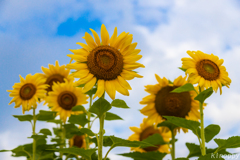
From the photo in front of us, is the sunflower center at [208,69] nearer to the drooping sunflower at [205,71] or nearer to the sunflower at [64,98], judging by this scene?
the drooping sunflower at [205,71]

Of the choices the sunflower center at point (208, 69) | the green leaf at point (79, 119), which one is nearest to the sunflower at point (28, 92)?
the green leaf at point (79, 119)

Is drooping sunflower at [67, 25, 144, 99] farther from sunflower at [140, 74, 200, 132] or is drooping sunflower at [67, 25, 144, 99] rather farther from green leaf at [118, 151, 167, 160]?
sunflower at [140, 74, 200, 132]

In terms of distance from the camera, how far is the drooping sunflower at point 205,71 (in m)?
3.70

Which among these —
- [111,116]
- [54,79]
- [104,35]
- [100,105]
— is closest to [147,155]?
[111,116]

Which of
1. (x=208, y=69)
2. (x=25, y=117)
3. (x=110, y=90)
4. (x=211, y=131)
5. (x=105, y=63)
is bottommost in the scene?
(x=211, y=131)

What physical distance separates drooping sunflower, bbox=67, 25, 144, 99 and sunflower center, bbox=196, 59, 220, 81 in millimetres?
1176

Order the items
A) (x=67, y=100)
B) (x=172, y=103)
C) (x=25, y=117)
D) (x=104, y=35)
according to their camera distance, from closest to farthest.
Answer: (x=104, y=35) < (x=172, y=103) < (x=25, y=117) < (x=67, y=100)

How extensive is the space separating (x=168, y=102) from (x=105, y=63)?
191 cm

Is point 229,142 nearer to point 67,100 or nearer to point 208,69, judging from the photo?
point 208,69

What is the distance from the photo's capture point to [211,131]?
3664 mm

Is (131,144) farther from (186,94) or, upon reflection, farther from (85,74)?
(186,94)

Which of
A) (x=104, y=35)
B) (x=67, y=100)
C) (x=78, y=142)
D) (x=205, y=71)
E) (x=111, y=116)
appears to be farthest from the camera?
(x=78, y=142)

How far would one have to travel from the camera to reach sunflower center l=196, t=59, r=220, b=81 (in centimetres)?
375

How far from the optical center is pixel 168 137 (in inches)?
240
